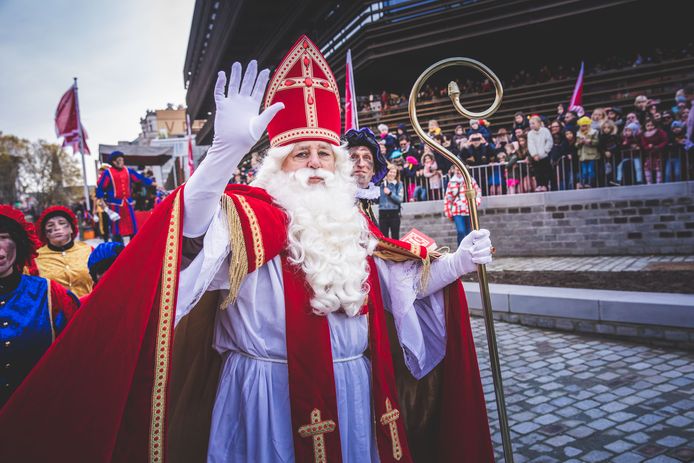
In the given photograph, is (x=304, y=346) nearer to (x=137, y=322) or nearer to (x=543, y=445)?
(x=137, y=322)

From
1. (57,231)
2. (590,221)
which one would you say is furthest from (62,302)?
(590,221)

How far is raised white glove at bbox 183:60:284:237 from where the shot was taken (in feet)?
5.35

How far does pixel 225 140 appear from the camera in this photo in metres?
1.63

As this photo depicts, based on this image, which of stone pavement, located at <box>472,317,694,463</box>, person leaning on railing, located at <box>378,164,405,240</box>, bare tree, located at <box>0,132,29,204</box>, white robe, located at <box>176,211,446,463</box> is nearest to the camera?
white robe, located at <box>176,211,446,463</box>

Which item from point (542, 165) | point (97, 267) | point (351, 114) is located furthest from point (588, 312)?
point (542, 165)

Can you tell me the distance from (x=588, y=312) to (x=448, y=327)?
3611 mm

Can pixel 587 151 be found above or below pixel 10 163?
below

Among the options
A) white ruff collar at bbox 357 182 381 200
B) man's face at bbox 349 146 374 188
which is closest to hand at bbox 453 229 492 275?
white ruff collar at bbox 357 182 381 200

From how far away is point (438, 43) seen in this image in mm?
14969

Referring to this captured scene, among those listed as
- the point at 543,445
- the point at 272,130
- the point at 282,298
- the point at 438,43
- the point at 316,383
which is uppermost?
the point at 438,43

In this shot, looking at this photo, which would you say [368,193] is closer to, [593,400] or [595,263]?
[593,400]

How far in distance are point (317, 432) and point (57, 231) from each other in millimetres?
3936

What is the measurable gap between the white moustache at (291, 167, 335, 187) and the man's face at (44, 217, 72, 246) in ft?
11.4

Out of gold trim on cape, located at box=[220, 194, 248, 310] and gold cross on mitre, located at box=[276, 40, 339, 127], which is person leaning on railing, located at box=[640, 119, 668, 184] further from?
gold trim on cape, located at box=[220, 194, 248, 310]
